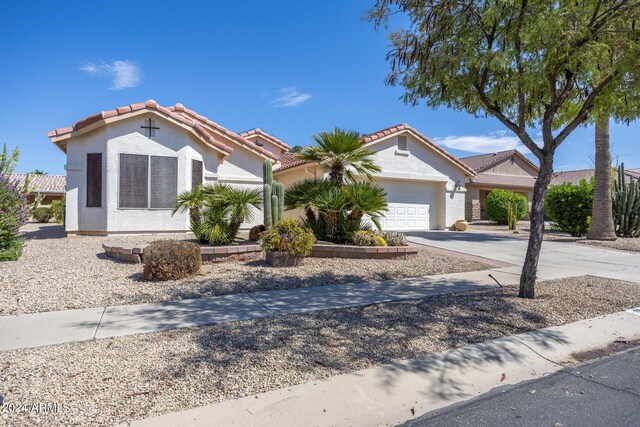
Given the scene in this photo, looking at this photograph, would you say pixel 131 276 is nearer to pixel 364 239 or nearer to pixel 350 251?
pixel 350 251

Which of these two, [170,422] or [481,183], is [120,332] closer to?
[170,422]

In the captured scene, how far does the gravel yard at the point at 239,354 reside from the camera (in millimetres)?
3383

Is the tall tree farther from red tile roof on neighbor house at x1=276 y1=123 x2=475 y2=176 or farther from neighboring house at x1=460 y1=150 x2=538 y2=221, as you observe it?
neighboring house at x1=460 y1=150 x2=538 y2=221

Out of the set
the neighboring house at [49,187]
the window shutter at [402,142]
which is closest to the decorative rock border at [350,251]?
the window shutter at [402,142]

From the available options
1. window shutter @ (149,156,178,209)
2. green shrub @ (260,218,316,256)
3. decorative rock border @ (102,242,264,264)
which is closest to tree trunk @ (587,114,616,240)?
green shrub @ (260,218,316,256)

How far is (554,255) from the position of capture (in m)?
12.1

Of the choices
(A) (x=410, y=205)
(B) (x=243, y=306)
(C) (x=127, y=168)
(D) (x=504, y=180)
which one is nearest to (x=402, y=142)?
(A) (x=410, y=205)

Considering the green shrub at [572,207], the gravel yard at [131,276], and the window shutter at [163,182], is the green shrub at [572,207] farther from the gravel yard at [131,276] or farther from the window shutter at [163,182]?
the window shutter at [163,182]

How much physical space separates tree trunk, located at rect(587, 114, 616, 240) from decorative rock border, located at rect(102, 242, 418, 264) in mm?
9377

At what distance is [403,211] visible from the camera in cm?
1919

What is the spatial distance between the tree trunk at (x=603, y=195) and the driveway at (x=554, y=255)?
6.40ft

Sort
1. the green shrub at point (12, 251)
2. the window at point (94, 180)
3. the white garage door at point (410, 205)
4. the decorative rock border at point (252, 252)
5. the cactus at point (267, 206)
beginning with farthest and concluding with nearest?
the white garage door at point (410, 205) → the window at point (94, 180) → the cactus at point (267, 206) → the decorative rock border at point (252, 252) → the green shrub at point (12, 251)

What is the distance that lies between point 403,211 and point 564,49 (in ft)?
43.5

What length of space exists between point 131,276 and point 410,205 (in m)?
14.2
